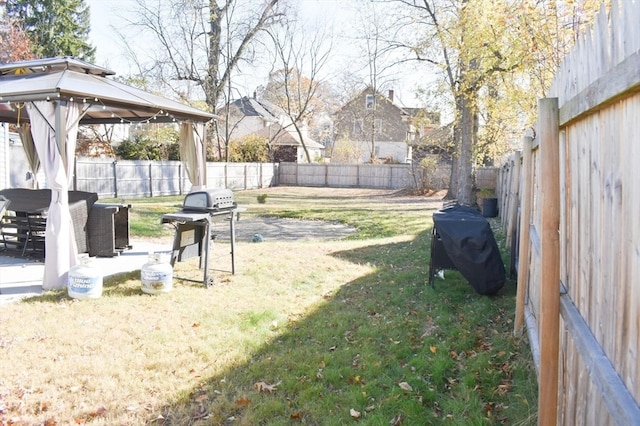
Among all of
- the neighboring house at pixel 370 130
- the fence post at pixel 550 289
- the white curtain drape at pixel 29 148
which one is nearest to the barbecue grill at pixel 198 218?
the fence post at pixel 550 289

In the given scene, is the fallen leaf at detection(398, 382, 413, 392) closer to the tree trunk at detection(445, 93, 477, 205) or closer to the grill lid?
the grill lid

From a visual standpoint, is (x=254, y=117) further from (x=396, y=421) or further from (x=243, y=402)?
(x=396, y=421)

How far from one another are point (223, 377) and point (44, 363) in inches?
52.7

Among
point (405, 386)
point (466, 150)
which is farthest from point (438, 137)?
point (405, 386)

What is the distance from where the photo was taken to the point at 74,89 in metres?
5.79

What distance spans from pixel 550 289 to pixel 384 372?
5.55 ft

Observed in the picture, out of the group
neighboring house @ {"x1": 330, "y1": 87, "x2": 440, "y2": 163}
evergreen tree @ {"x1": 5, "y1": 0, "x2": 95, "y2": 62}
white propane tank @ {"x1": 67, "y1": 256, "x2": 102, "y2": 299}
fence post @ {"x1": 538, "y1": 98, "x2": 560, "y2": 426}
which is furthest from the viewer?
neighboring house @ {"x1": 330, "y1": 87, "x2": 440, "y2": 163}

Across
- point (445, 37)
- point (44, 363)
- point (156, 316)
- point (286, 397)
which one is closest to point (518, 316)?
point (286, 397)

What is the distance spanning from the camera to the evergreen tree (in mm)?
30797

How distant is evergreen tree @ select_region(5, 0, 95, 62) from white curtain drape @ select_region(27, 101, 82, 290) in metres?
28.9

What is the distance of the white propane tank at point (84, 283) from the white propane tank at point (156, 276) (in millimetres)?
481

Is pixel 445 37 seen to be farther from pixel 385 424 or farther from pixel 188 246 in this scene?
pixel 385 424

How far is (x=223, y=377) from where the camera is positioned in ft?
11.6

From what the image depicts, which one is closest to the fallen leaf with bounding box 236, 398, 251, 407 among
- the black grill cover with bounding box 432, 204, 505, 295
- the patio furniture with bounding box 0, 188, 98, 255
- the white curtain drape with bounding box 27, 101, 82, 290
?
the black grill cover with bounding box 432, 204, 505, 295
